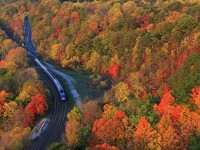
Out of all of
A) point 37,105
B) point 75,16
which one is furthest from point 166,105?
point 75,16

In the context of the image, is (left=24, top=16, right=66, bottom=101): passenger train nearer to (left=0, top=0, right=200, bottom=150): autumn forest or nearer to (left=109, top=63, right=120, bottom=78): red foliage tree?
(left=0, top=0, right=200, bottom=150): autumn forest

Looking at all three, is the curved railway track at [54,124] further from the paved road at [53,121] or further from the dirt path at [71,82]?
the dirt path at [71,82]

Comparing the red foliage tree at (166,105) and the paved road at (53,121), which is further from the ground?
the red foliage tree at (166,105)

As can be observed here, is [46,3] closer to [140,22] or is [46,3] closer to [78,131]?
[140,22]

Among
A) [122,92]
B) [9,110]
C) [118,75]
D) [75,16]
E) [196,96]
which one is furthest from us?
[75,16]

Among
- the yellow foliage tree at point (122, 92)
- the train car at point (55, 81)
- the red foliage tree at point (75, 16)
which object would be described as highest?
the red foliage tree at point (75, 16)

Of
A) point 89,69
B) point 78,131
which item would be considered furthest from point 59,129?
point 89,69

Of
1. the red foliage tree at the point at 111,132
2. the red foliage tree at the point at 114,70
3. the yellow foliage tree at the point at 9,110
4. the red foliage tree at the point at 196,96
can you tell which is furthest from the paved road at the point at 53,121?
the red foliage tree at the point at 196,96

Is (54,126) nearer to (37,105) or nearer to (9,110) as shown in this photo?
(37,105)
